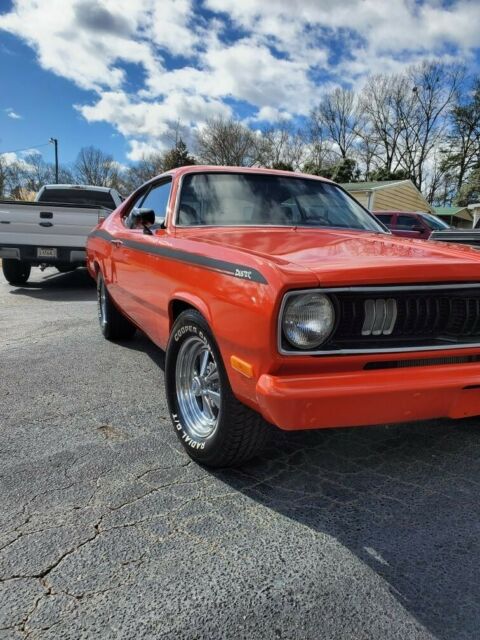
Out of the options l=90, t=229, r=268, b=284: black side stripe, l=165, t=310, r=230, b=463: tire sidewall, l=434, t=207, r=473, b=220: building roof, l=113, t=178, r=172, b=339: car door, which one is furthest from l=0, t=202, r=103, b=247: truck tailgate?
l=434, t=207, r=473, b=220: building roof

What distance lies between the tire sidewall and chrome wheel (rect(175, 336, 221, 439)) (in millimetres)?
27

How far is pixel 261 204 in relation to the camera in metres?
3.43

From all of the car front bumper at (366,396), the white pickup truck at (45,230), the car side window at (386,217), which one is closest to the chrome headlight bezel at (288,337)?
the car front bumper at (366,396)

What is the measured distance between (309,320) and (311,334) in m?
0.06

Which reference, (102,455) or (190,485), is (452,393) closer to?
(190,485)

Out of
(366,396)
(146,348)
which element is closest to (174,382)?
(366,396)

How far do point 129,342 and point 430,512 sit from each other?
3713 mm

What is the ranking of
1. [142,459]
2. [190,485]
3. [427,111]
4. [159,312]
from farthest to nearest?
[427,111]
[159,312]
[142,459]
[190,485]

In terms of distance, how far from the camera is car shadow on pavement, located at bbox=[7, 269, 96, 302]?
817 cm

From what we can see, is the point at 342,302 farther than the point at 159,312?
No

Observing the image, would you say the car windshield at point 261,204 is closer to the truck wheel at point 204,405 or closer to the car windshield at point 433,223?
the truck wheel at point 204,405

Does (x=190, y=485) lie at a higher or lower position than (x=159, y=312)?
lower

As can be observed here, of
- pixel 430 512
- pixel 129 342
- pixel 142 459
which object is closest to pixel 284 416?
pixel 430 512

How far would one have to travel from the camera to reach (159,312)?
322 cm
